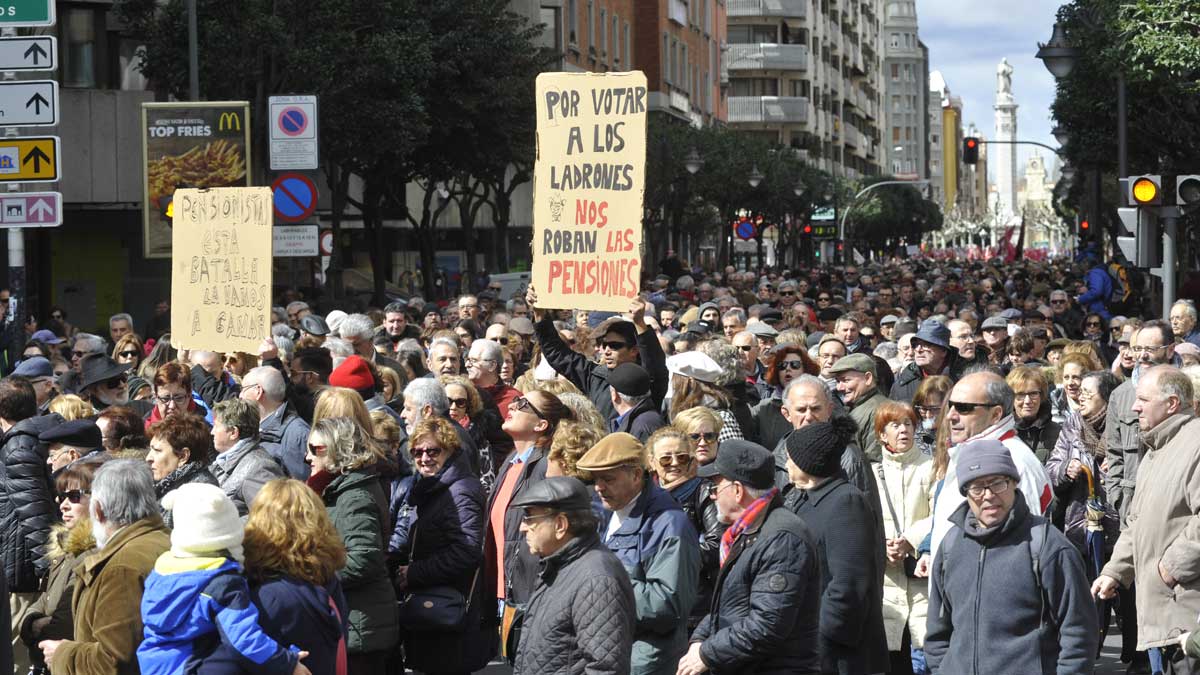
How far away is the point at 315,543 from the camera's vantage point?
20.0 ft

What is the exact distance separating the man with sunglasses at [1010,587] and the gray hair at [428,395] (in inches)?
147

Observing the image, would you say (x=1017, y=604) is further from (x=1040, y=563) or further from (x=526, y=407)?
(x=526, y=407)

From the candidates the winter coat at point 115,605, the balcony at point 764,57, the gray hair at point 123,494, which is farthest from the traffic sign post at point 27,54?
the balcony at point 764,57

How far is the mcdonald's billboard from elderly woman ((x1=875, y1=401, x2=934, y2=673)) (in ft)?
41.0

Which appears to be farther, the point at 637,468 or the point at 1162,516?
the point at 1162,516

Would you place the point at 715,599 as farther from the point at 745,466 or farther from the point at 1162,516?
the point at 1162,516

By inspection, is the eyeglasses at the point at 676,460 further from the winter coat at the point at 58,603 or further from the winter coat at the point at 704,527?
the winter coat at the point at 58,603

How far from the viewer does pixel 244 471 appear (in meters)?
7.94

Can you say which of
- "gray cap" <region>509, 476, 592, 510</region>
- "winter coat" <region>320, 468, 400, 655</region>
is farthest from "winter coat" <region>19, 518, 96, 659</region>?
"gray cap" <region>509, 476, 592, 510</region>

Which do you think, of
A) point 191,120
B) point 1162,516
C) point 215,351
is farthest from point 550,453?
point 191,120

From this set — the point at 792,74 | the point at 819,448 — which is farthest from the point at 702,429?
the point at 792,74

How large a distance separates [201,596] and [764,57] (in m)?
96.7

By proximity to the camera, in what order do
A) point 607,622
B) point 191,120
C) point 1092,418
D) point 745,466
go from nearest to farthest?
point 607,622, point 745,466, point 1092,418, point 191,120

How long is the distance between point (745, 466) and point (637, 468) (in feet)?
1.63
